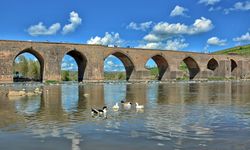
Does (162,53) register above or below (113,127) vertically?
above

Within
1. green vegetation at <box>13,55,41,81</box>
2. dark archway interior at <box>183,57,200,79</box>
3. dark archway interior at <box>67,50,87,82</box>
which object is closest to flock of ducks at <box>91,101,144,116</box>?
dark archway interior at <box>67,50,87,82</box>

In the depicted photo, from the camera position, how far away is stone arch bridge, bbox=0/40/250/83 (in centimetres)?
5394

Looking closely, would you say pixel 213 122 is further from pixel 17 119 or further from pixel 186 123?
pixel 17 119

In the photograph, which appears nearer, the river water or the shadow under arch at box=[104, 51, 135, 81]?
the river water

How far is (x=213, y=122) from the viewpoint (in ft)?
41.8

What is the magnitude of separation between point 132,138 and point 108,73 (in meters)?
100

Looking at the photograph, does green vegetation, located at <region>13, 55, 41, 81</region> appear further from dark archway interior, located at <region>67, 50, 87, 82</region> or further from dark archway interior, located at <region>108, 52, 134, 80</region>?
dark archway interior, located at <region>108, 52, 134, 80</region>

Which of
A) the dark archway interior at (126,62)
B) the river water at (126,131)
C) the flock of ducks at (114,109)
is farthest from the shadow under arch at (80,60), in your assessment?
the river water at (126,131)

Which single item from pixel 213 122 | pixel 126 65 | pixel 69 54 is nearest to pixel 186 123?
pixel 213 122

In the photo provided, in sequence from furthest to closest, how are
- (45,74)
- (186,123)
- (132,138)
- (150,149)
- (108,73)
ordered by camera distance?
(108,73), (45,74), (186,123), (132,138), (150,149)

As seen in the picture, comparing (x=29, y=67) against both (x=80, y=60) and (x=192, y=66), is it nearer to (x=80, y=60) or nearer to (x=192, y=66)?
(x=80, y=60)

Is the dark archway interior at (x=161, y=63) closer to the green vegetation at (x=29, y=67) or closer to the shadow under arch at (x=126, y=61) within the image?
the shadow under arch at (x=126, y=61)

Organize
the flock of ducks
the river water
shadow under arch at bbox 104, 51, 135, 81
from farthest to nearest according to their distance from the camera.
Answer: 1. shadow under arch at bbox 104, 51, 135, 81
2. the flock of ducks
3. the river water

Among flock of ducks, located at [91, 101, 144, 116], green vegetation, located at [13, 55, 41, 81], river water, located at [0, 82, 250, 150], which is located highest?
green vegetation, located at [13, 55, 41, 81]
